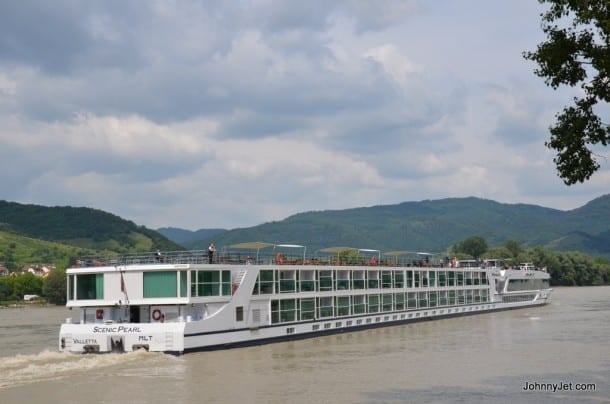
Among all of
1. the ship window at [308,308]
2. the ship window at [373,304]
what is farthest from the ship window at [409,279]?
the ship window at [308,308]

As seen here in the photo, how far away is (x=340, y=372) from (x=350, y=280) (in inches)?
733

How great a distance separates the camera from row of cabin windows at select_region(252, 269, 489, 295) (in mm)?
40969

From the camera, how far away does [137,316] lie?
36.3 m

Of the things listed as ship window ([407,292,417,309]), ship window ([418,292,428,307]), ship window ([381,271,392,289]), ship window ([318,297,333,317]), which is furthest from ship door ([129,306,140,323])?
ship window ([418,292,428,307])

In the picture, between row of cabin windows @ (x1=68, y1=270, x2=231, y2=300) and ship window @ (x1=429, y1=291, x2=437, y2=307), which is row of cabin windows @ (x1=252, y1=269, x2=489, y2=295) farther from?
row of cabin windows @ (x1=68, y1=270, x2=231, y2=300)

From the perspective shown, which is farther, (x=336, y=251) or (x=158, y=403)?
(x=336, y=251)

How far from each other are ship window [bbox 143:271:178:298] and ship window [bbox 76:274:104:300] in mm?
2448

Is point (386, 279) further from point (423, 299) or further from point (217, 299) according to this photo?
point (217, 299)

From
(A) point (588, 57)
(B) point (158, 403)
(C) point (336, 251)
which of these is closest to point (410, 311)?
(C) point (336, 251)

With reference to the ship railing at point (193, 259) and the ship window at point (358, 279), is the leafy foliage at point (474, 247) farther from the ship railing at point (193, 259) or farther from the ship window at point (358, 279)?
the ship railing at point (193, 259)

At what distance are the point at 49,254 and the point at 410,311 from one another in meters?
157

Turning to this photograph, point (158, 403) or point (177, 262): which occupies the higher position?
point (177, 262)

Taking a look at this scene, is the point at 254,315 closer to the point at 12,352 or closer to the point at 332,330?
the point at 332,330

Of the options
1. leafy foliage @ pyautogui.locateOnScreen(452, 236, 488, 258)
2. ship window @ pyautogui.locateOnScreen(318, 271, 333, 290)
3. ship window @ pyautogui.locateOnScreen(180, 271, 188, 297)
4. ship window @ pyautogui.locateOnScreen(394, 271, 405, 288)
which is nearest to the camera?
ship window @ pyautogui.locateOnScreen(180, 271, 188, 297)
